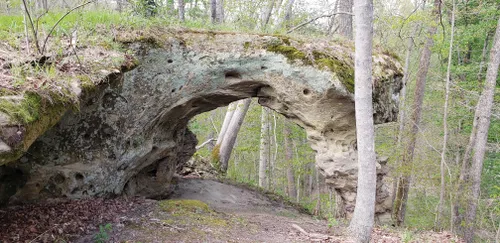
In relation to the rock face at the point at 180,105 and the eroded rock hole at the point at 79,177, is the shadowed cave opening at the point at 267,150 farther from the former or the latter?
the eroded rock hole at the point at 79,177

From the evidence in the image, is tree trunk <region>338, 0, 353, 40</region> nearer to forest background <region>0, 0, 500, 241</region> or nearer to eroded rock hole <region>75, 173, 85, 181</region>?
forest background <region>0, 0, 500, 241</region>

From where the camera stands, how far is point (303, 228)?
264 inches

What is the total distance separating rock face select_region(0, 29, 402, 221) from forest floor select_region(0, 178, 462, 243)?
574 mm

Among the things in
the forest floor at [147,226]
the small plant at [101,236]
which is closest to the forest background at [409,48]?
the forest floor at [147,226]

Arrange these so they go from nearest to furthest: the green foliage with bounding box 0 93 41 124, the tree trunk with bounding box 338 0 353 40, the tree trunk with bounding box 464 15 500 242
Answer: the green foliage with bounding box 0 93 41 124 → the tree trunk with bounding box 464 15 500 242 → the tree trunk with bounding box 338 0 353 40

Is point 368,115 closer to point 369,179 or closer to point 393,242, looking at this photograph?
point 369,179

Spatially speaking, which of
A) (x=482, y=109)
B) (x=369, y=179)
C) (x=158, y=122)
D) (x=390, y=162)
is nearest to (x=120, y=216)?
(x=158, y=122)

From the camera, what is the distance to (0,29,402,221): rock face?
237 inches

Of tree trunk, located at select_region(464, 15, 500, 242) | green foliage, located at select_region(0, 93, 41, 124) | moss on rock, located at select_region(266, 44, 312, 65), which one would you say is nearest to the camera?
green foliage, located at select_region(0, 93, 41, 124)

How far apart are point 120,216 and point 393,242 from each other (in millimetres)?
4485

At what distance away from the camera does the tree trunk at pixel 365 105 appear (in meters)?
5.08

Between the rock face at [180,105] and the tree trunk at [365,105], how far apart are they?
6.21 ft

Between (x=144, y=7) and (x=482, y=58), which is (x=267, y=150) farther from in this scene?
(x=144, y=7)

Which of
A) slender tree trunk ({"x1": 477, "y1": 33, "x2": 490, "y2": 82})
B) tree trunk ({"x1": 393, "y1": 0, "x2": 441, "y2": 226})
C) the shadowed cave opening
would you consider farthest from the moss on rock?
slender tree trunk ({"x1": 477, "y1": 33, "x2": 490, "y2": 82})
